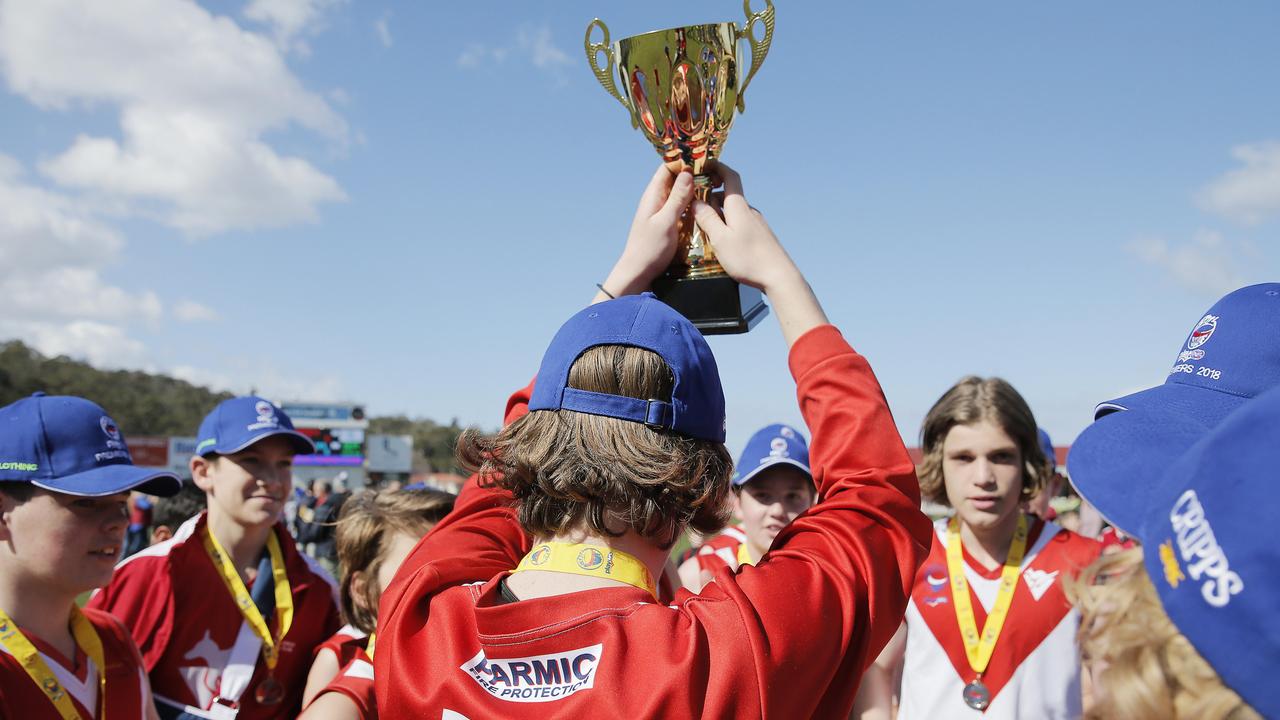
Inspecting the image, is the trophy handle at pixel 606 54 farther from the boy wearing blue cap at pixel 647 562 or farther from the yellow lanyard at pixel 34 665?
the yellow lanyard at pixel 34 665

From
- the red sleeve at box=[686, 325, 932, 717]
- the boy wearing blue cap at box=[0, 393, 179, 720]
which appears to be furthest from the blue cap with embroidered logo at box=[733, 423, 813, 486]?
the red sleeve at box=[686, 325, 932, 717]

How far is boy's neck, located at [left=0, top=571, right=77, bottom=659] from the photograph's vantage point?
9.36 feet

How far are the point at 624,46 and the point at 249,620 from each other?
10.5ft

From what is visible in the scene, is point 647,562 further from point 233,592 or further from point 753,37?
point 233,592

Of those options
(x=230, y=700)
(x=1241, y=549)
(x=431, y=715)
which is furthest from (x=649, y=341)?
(x=230, y=700)

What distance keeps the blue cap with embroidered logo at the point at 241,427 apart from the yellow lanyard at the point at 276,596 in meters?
0.45

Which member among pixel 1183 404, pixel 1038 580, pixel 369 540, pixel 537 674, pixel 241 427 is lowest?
pixel 1038 580

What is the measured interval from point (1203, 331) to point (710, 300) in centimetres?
130

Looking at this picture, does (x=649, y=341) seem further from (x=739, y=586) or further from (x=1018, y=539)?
(x=1018, y=539)

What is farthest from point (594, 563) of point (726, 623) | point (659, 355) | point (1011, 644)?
point (1011, 644)

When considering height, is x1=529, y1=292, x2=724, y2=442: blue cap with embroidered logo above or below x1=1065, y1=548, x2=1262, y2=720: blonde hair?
above

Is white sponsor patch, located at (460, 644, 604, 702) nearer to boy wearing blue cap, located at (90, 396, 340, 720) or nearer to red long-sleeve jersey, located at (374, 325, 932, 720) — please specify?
red long-sleeve jersey, located at (374, 325, 932, 720)

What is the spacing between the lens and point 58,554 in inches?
114

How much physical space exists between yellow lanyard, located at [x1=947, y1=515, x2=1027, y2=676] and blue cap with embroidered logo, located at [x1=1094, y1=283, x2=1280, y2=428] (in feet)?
6.45
